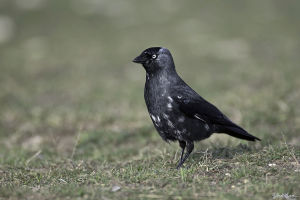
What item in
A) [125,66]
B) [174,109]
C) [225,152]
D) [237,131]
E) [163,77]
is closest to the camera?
[174,109]

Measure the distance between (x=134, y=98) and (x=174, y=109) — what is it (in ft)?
16.5

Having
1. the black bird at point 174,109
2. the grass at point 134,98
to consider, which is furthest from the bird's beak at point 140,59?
the grass at point 134,98

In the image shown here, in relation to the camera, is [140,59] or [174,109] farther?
[140,59]

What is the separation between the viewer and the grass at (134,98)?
178 inches

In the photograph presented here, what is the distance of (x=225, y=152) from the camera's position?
18.9 feet

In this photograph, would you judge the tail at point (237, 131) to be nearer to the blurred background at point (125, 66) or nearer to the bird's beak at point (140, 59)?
the blurred background at point (125, 66)

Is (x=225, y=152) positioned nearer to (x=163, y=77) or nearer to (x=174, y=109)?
(x=174, y=109)

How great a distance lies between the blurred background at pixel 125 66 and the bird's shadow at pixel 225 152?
1.78 ft

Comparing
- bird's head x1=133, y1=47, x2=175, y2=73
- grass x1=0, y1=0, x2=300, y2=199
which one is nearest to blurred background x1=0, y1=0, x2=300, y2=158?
grass x1=0, y1=0, x2=300, y2=199

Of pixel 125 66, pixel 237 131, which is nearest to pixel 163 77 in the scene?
pixel 237 131

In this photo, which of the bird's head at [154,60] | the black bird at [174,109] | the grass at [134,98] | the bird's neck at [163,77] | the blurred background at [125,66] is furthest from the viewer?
the blurred background at [125,66]

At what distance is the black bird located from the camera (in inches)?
207

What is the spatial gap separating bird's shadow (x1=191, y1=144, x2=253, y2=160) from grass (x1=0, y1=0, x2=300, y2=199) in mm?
19

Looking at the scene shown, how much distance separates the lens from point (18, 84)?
12.1 m
